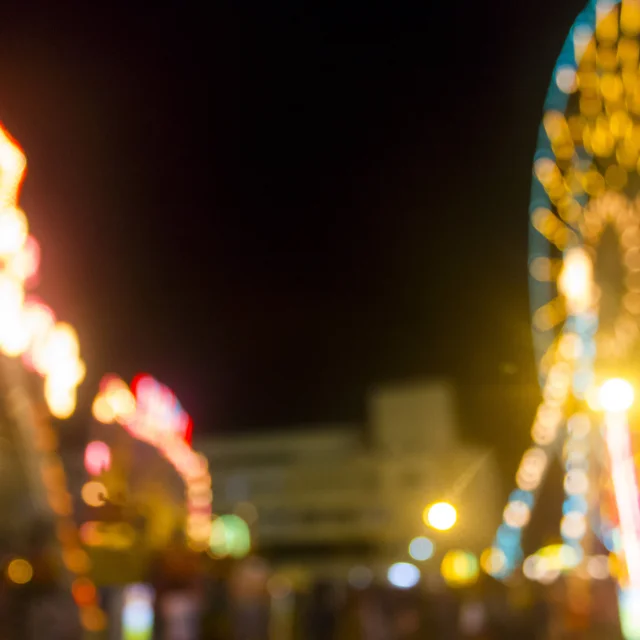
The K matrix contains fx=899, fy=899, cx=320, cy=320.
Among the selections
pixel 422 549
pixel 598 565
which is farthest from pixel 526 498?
pixel 598 565

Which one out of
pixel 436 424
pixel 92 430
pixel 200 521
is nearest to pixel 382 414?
pixel 436 424

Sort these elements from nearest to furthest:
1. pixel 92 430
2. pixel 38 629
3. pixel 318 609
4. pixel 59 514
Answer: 1. pixel 38 629
2. pixel 318 609
3. pixel 59 514
4. pixel 92 430

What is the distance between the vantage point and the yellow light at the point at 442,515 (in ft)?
25.6

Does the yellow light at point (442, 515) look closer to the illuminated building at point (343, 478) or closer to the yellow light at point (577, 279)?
the yellow light at point (577, 279)

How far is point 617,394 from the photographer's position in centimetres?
1141

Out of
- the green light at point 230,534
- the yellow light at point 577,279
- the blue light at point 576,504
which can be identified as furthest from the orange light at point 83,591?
the green light at point 230,534

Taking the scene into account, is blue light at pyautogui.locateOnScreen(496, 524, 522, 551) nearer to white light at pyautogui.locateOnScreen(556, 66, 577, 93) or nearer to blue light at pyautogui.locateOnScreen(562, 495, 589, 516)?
blue light at pyautogui.locateOnScreen(562, 495, 589, 516)

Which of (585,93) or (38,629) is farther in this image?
(585,93)

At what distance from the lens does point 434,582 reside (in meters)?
9.69

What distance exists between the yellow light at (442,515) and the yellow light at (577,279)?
6.63m

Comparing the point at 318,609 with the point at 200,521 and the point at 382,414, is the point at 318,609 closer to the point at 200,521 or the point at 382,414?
the point at 200,521

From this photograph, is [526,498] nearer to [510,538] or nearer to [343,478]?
[510,538]

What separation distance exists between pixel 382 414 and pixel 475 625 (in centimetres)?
4017

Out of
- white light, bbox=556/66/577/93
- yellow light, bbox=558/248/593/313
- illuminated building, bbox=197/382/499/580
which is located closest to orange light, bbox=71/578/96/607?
yellow light, bbox=558/248/593/313
